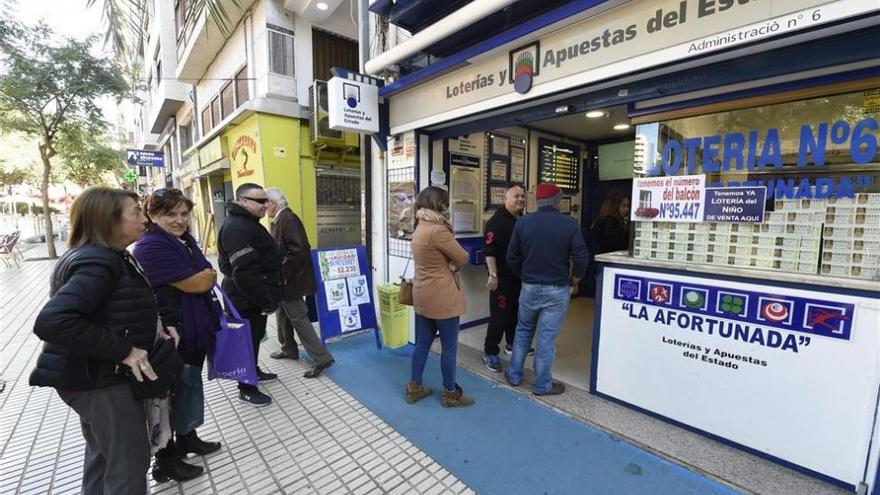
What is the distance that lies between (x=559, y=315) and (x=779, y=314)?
1.33 meters

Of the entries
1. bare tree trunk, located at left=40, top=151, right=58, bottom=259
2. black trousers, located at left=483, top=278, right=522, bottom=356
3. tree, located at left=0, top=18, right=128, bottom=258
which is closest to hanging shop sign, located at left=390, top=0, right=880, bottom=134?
black trousers, located at left=483, top=278, right=522, bottom=356

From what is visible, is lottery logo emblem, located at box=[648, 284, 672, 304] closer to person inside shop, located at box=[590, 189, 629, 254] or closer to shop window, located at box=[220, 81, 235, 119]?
person inside shop, located at box=[590, 189, 629, 254]

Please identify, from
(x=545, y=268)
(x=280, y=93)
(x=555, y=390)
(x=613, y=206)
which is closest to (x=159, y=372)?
(x=545, y=268)

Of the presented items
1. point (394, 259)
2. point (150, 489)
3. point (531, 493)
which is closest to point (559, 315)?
point (531, 493)

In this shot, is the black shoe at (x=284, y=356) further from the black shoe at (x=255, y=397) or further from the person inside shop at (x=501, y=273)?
the person inside shop at (x=501, y=273)

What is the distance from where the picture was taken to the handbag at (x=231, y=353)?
101 inches

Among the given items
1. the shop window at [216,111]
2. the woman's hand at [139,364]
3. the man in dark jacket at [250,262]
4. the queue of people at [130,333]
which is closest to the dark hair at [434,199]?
the man in dark jacket at [250,262]

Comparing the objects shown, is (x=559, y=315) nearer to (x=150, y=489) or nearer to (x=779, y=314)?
(x=779, y=314)

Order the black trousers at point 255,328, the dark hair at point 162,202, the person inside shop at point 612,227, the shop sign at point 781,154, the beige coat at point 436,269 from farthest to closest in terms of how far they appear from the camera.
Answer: the person inside shop at point 612,227 < the black trousers at point 255,328 < the beige coat at point 436,269 < the dark hair at point 162,202 < the shop sign at point 781,154


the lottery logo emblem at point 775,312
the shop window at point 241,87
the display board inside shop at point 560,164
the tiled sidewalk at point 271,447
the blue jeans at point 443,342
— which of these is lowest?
the tiled sidewalk at point 271,447

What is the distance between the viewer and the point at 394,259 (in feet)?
15.1

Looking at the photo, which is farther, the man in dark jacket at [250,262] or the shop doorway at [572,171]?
the shop doorway at [572,171]

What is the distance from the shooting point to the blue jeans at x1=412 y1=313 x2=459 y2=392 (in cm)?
292

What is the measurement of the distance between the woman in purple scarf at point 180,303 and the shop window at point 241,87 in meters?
5.78
